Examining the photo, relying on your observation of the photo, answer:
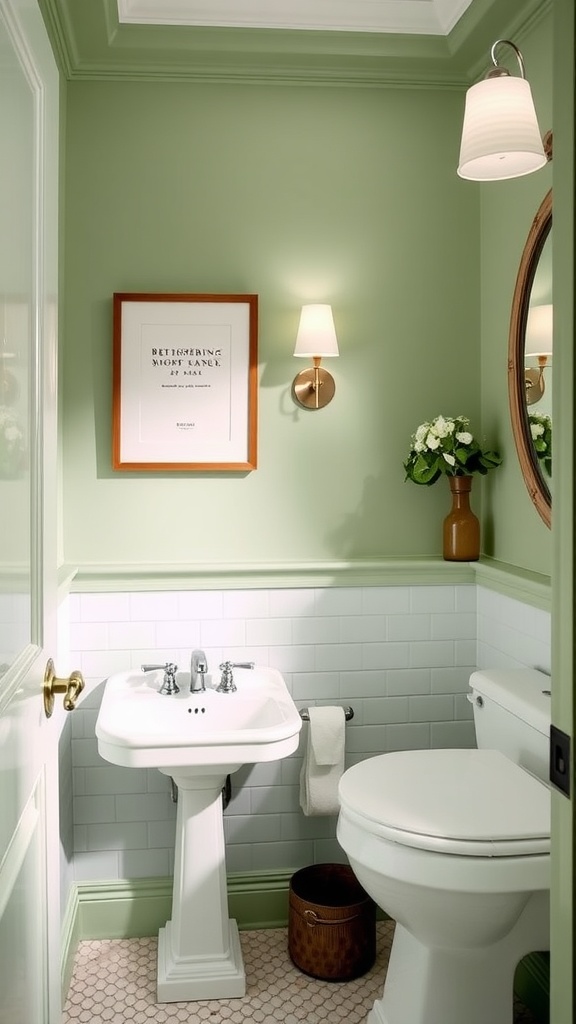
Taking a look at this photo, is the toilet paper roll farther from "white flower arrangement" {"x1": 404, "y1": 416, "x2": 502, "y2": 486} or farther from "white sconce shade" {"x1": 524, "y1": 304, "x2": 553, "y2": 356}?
"white sconce shade" {"x1": 524, "y1": 304, "x2": 553, "y2": 356}

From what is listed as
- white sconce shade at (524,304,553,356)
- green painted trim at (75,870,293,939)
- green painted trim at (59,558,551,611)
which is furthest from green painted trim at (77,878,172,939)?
white sconce shade at (524,304,553,356)

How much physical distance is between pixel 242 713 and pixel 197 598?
0.40m

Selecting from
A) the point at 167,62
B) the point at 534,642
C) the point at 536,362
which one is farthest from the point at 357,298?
the point at 534,642

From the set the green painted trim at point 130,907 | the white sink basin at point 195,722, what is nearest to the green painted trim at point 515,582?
the white sink basin at point 195,722

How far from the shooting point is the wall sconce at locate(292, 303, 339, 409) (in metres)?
2.58

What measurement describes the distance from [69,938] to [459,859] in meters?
1.24

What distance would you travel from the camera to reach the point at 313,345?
2.58 metres

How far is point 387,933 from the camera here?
264cm

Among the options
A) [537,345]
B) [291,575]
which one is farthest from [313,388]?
[537,345]

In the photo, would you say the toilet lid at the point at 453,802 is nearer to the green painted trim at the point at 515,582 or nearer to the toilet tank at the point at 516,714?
the toilet tank at the point at 516,714

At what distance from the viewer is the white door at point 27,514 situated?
Answer: 1.14 meters

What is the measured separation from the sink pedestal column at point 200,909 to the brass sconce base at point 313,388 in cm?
112

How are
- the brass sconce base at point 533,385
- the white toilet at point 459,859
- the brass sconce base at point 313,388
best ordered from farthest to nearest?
the brass sconce base at point 313,388
the brass sconce base at point 533,385
the white toilet at point 459,859

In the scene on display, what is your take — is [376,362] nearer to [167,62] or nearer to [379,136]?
[379,136]
